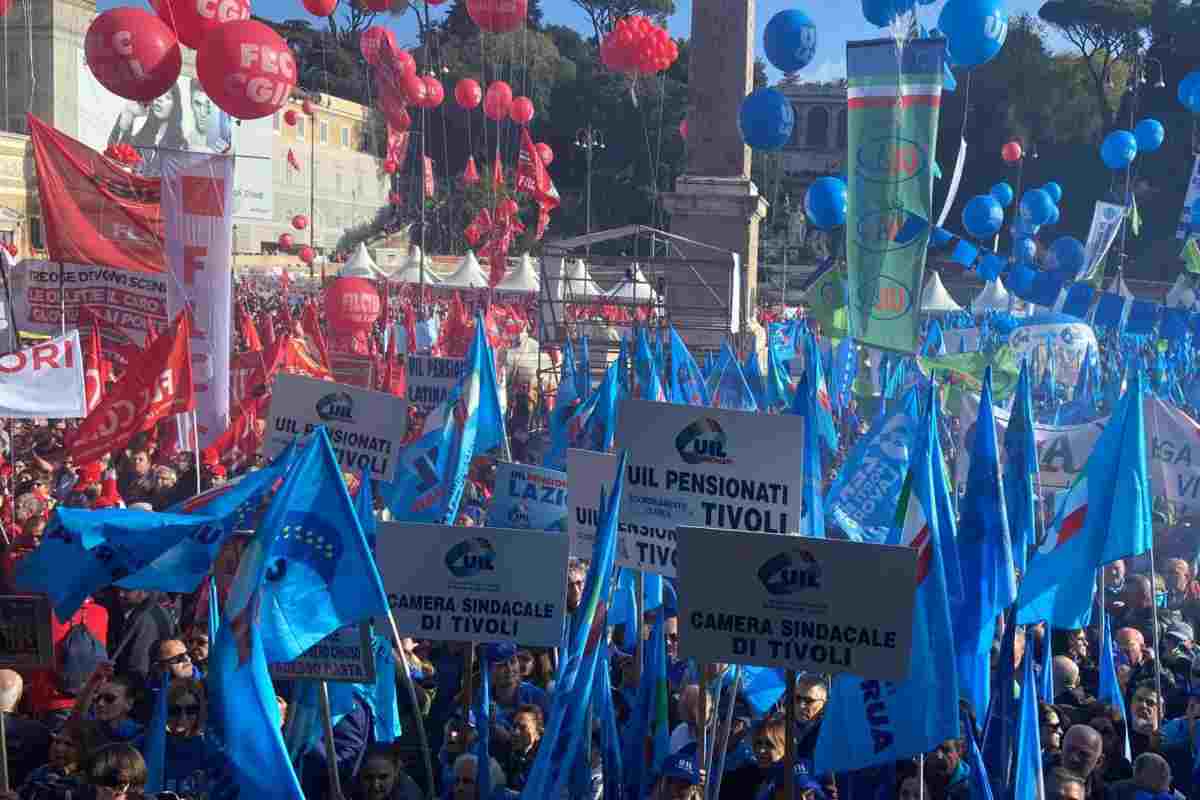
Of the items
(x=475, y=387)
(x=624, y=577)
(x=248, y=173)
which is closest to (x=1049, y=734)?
(x=624, y=577)

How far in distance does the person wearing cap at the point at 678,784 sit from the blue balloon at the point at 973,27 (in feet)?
31.1

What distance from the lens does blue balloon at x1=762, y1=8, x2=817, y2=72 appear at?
1623 cm

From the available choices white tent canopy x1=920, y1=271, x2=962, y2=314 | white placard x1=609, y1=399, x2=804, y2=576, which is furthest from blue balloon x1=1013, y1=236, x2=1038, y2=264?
white placard x1=609, y1=399, x2=804, y2=576

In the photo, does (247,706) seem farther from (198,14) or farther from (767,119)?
(767,119)

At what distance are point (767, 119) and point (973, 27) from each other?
3327 millimetres

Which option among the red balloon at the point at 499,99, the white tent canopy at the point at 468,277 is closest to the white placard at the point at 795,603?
the red balloon at the point at 499,99

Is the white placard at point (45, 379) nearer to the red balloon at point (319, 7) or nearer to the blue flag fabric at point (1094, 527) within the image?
the blue flag fabric at point (1094, 527)

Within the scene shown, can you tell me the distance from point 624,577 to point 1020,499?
1.70 meters

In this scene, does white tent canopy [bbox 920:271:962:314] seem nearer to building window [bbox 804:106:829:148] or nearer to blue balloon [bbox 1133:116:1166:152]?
blue balloon [bbox 1133:116:1166:152]

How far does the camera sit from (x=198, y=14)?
1160cm

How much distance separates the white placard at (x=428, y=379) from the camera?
32.7 ft

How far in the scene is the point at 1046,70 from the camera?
193 ft

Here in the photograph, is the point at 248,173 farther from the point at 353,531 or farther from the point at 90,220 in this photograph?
the point at 353,531

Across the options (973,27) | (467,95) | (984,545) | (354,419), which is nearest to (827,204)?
(973,27)
